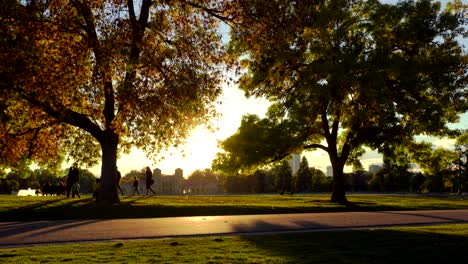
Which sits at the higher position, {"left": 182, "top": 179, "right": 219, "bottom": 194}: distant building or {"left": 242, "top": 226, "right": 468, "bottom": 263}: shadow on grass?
{"left": 182, "top": 179, "right": 219, "bottom": 194}: distant building

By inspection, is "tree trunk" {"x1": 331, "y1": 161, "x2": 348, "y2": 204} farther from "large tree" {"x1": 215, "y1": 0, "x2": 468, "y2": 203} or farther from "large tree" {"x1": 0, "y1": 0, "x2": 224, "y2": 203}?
"large tree" {"x1": 0, "y1": 0, "x2": 224, "y2": 203}

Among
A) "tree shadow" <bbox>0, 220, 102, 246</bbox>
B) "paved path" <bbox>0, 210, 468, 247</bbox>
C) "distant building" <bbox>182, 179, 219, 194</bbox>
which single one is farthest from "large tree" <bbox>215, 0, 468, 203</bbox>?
"distant building" <bbox>182, 179, 219, 194</bbox>

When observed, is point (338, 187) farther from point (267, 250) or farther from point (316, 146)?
point (267, 250)

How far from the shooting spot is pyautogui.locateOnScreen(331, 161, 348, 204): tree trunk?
34.0m

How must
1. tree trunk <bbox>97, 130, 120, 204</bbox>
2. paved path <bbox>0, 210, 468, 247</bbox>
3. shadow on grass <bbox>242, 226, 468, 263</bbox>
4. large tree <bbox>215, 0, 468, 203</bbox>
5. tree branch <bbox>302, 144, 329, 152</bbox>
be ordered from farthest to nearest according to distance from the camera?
tree branch <bbox>302, 144, 329, 152</bbox> → large tree <bbox>215, 0, 468, 203</bbox> → tree trunk <bbox>97, 130, 120, 204</bbox> → paved path <bbox>0, 210, 468, 247</bbox> → shadow on grass <bbox>242, 226, 468, 263</bbox>

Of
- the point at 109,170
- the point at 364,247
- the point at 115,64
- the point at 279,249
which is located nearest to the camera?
the point at 279,249

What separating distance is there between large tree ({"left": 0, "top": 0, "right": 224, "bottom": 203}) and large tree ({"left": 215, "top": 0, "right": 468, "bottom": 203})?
7221 mm

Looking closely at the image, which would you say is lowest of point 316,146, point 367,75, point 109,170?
point 109,170

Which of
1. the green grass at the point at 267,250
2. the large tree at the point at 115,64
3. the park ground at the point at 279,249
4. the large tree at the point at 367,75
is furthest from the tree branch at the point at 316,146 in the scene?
the green grass at the point at 267,250

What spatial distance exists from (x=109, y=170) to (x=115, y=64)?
678 centimetres

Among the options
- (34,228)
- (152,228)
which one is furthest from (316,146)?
(34,228)

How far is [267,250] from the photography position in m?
9.94

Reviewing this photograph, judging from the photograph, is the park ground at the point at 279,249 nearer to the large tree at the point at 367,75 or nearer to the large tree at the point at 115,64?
the large tree at the point at 115,64

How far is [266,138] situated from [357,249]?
24.4 m
